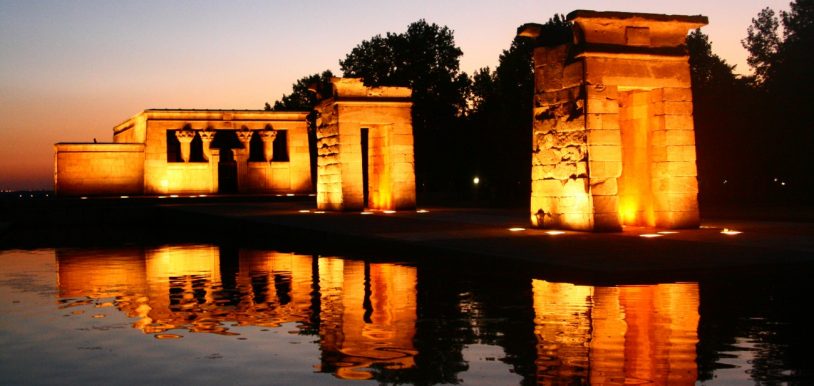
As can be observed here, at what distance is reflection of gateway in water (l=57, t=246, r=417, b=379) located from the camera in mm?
7902

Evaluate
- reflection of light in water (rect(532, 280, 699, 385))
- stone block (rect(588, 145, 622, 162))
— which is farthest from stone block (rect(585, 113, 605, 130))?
reflection of light in water (rect(532, 280, 699, 385))

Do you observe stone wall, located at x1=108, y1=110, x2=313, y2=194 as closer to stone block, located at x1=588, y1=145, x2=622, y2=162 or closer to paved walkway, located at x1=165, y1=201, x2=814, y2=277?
paved walkway, located at x1=165, y1=201, x2=814, y2=277

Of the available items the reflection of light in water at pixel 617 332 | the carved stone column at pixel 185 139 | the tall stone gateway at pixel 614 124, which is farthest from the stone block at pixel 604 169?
the carved stone column at pixel 185 139

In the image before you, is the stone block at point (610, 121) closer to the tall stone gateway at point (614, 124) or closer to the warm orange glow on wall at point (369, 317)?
the tall stone gateway at point (614, 124)

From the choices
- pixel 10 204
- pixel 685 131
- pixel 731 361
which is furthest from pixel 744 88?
pixel 731 361

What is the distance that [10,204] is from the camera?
1404 inches

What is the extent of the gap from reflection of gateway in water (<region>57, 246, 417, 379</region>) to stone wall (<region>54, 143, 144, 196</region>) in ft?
113

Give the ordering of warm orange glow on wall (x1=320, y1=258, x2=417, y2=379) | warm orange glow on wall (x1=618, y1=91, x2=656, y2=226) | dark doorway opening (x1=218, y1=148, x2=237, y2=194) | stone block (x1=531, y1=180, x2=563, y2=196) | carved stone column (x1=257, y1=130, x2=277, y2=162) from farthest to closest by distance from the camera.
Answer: dark doorway opening (x1=218, y1=148, x2=237, y2=194)
carved stone column (x1=257, y1=130, x2=277, y2=162)
warm orange glow on wall (x1=618, y1=91, x2=656, y2=226)
stone block (x1=531, y1=180, x2=563, y2=196)
warm orange glow on wall (x1=320, y1=258, x2=417, y2=379)

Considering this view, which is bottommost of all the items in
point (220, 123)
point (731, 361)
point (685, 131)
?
point (731, 361)

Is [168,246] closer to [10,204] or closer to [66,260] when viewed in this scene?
[66,260]

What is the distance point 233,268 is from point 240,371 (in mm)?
8533

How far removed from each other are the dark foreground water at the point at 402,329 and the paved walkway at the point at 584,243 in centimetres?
47

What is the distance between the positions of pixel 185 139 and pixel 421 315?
142 feet

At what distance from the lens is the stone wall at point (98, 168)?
166ft
